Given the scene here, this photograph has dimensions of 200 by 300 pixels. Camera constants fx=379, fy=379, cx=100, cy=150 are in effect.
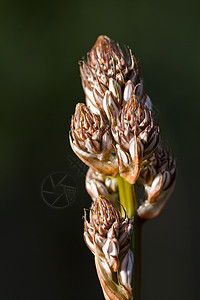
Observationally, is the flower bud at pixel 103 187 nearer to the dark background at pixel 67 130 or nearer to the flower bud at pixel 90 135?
the flower bud at pixel 90 135

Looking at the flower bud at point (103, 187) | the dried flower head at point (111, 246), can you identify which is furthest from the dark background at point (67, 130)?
the dried flower head at point (111, 246)

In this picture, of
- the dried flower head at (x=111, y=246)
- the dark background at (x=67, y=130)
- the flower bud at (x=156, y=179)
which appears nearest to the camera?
the dried flower head at (x=111, y=246)

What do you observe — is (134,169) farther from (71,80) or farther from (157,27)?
(157,27)

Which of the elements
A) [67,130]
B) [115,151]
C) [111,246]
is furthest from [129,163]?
[67,130]

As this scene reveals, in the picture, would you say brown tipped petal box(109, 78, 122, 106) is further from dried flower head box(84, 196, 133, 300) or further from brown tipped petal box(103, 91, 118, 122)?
dried flower head box(84, 196, 133, 300)

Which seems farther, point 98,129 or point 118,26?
point 118,26

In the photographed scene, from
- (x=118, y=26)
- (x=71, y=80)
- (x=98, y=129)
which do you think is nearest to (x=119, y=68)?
(x=98, y=129)
